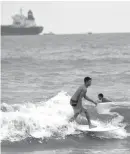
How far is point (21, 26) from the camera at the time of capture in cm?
13075

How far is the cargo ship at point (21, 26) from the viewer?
429 ft

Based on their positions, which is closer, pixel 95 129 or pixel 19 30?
pixel 95 129

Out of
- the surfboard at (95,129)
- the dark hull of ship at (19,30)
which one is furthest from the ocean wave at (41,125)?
the dark hull of ship at (19,30)

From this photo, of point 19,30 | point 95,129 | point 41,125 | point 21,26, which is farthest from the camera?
point 19,30

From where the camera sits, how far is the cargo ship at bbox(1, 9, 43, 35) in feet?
429

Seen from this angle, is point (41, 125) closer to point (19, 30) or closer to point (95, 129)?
point (95, 129)

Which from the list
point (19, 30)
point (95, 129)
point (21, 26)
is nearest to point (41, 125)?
point (95, 129)

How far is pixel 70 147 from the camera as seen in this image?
32.5 feet

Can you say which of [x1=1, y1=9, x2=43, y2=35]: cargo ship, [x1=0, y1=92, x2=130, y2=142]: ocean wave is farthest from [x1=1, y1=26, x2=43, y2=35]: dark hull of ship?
[x1=0, y1=92, x2=130, y2=142]: ocean wave

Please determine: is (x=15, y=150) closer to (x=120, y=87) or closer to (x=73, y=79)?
(x=120, y=87)

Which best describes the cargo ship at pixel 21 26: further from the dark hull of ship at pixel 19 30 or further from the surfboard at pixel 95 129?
the surfboard at pixel 95 129

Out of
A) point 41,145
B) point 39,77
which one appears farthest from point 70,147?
point 39,77

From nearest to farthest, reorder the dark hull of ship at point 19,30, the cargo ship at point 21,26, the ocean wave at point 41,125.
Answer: the ocean wave at point 41,125 < the cargo ship at point 21,26 < the dark hull of ship at point 19,30

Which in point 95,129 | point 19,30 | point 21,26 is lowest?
point 95,129
